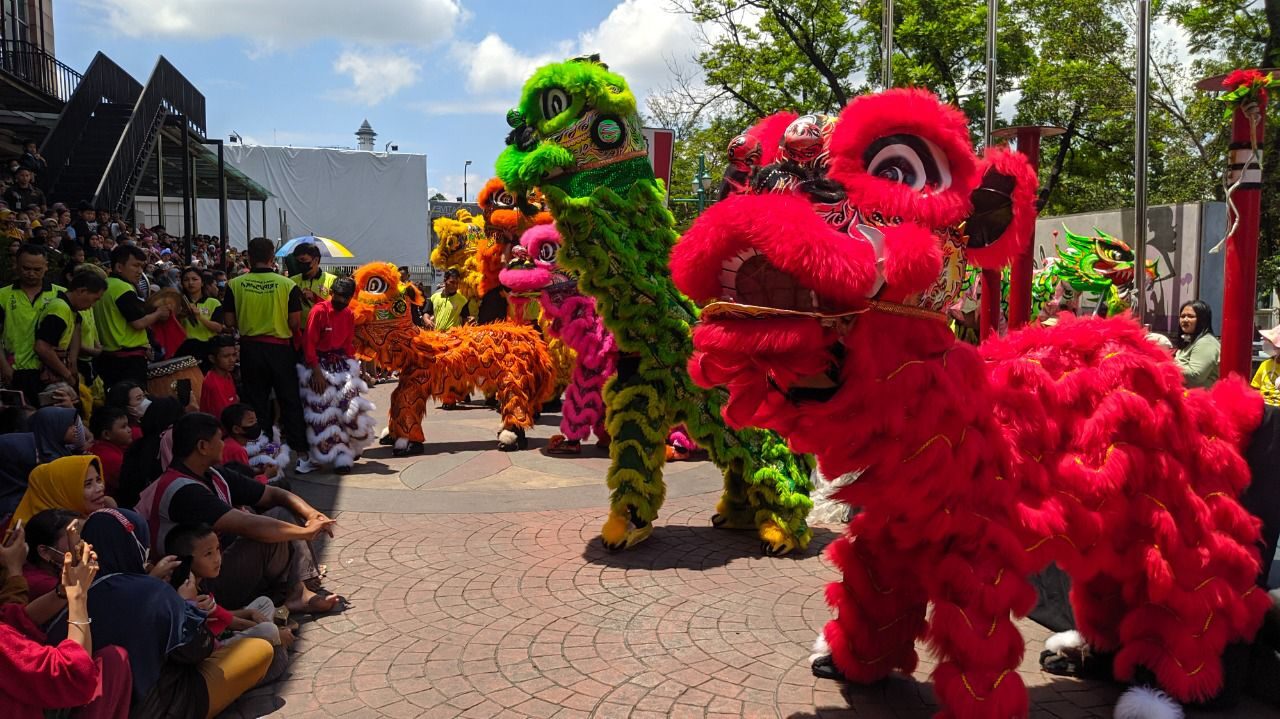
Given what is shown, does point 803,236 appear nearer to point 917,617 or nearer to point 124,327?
point 917,617

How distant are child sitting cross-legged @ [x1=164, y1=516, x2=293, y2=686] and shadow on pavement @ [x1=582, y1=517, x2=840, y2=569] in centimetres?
196

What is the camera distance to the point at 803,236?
2.69 m

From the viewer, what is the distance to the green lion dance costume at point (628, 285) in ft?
17.1

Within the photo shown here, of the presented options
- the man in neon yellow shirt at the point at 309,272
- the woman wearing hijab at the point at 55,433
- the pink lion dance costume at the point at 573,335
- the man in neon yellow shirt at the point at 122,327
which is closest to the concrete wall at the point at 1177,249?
the pink lion dance costume at the point at 573,335

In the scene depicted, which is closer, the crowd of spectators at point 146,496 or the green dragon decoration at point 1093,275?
the crowd of spectators at point 146,496

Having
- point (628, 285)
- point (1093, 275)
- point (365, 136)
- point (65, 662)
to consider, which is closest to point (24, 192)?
point (628, 285)

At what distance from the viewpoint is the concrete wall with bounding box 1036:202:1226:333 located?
33.8 feet

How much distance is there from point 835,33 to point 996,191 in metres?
20.5

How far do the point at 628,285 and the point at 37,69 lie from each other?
1763 centimetres

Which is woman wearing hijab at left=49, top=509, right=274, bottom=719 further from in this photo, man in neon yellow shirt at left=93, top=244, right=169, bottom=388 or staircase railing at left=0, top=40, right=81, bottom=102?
staircase railing at left=0, top=40, right=81, bottom=102

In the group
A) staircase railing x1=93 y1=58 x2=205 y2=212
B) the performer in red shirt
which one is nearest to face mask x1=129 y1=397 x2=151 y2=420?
the performer in red shirt

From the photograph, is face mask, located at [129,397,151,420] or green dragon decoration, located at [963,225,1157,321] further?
green dragon decoration, located at [963,225,1157,321]

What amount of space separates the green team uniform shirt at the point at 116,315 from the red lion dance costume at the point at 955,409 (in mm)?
5057

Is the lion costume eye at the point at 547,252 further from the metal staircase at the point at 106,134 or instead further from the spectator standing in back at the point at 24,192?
the metal staircase at the point at 106,134
